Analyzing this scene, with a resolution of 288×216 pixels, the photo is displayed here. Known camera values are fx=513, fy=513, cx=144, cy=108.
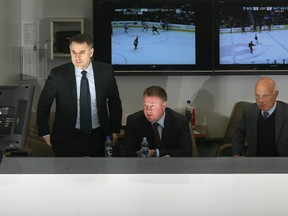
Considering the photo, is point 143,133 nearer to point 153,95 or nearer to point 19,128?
point 153,95

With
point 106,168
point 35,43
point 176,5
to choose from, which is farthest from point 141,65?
point 106,168

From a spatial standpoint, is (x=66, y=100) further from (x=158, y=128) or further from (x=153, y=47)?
(x=153, y=47)

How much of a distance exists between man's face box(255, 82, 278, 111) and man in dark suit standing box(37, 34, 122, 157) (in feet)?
3.36

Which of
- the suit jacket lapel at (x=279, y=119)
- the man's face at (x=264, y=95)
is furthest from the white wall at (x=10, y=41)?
the suit jacket lapel at (x=279, y=119)

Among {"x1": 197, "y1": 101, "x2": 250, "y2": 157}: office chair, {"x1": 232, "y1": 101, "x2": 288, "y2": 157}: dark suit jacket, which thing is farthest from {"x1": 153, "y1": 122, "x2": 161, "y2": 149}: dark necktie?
{"x1": 197, "y1": 101, "x2": 250, "y2": 157}: office chair

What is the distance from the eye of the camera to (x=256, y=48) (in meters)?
5.09

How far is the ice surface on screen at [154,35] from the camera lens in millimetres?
5059

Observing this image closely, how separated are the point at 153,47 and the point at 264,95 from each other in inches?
66.2

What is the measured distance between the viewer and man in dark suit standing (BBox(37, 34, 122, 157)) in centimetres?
353

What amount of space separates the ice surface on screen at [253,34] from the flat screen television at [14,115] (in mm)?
3187

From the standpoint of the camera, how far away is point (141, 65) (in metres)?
5.12

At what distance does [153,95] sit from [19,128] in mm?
1321

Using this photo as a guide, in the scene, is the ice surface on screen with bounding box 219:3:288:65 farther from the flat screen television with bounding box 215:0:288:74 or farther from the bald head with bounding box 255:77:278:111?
the bald head with bounding box 255:77:278:111

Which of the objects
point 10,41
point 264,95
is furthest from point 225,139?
point 10,41
